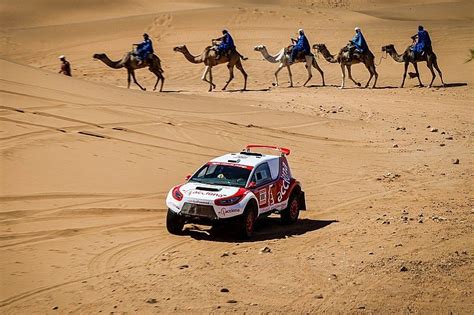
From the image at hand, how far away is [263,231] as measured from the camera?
1809 centimetres

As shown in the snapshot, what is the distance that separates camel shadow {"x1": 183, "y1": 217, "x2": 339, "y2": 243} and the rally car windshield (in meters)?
0.86

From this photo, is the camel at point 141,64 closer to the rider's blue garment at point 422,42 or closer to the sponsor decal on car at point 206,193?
the rider's blue garment at point 422,42

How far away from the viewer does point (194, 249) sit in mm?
16234

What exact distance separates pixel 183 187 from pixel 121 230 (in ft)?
4.46

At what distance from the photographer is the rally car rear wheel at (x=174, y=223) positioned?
17.0 m

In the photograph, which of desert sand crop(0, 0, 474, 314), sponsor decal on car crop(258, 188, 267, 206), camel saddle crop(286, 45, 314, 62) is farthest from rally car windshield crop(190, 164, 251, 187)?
camel saddle crop(286, 45, 314, 62)

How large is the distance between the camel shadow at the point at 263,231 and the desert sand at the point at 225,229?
0.18 ft

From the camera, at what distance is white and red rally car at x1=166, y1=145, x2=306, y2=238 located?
16719 millimetres

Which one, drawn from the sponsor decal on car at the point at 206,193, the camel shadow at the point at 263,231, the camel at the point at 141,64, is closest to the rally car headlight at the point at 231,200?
the sponsor decal on car at the point at 206,193

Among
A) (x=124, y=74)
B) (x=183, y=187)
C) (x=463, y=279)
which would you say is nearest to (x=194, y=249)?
(x=183, y=187)

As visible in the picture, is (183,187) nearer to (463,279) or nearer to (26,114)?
(463,279)

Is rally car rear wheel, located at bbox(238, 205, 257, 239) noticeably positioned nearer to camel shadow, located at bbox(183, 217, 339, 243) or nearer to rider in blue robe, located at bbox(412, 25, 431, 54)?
camel shadow, located at bbox(183, 217, 339, 243)

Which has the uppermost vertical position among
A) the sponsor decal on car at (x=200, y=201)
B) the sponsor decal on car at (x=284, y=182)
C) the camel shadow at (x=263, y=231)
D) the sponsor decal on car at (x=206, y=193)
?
the sponsor decal on car at (x=206, y=193)

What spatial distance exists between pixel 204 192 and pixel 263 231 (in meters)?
1.69
